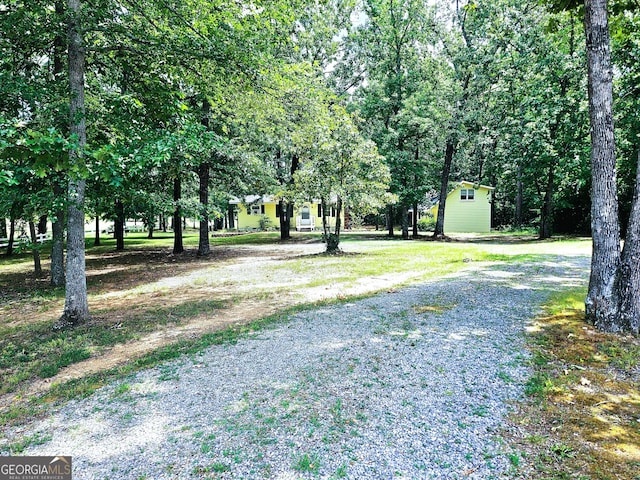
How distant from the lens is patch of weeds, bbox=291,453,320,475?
8.34 ft

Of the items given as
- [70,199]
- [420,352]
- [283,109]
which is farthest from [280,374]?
[283,109]

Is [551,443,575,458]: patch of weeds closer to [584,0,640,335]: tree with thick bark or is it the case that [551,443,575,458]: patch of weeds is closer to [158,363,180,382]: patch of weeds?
[584,0,640,335]: tree with thick bark

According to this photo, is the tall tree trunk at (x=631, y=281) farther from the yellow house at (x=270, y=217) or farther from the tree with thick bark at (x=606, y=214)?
the yellow house at (x=270, y=217)

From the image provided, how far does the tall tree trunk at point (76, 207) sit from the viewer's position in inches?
228

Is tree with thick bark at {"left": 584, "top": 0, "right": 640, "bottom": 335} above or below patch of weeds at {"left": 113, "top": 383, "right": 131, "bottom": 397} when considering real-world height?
above

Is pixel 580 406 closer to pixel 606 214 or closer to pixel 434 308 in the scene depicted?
pixel 606 214

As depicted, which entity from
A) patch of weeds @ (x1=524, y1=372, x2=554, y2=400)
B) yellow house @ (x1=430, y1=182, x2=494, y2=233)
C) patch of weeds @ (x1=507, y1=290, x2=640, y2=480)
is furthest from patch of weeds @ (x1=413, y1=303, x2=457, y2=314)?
yellow house @ (x1=430, y1=182, x2=494, y2=233)

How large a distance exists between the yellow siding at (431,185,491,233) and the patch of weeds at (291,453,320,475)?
31.4 meters

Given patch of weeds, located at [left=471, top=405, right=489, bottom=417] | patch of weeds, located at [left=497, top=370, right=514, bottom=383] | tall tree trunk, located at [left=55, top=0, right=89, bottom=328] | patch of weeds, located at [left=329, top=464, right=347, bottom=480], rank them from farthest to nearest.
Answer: tall tree trunk, located at [left=55, top=0, right=89, bottom=328], patch of weeds, located at [left=497, top=370, right=514, bottom=383], patch of weeds, located at [left=471, top=405, right=489, bottom=417], patch of weeds, located at [left=329, top=464, right=347, bottom=480]

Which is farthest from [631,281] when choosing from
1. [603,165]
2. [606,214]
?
[603,165]

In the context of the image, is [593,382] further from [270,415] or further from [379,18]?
[379,18]

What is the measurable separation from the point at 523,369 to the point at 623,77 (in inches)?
654

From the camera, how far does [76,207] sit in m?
5.82

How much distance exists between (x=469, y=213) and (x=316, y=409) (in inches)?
1243
